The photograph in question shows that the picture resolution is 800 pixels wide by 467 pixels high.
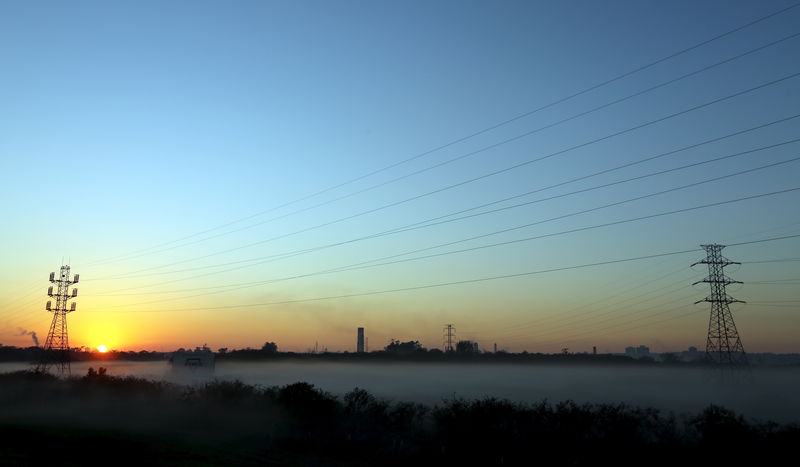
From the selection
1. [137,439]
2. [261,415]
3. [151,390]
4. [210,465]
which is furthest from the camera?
[151,390]

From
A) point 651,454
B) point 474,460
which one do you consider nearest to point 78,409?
point 474,460

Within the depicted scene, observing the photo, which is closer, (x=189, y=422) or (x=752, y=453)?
(x=752, y=453)

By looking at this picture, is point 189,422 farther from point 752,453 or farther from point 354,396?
point 752,453

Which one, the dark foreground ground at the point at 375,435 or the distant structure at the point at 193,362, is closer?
the dark foreground ground at the point at 375,435

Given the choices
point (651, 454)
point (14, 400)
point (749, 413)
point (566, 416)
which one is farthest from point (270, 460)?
point (749, 413)

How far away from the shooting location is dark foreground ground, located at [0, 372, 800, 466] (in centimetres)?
2977

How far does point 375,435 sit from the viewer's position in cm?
3747

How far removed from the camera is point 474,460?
1238 inches

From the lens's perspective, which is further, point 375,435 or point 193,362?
point 193,362

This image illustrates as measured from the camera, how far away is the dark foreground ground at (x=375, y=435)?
29.8 metres

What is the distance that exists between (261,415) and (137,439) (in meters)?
A: 11.7

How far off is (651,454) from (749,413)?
39.1 m

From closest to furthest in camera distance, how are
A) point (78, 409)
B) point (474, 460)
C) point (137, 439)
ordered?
point (474, 460)
point (137, 439)
point (78, 409)

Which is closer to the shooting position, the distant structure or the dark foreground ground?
the dark foreground ground
